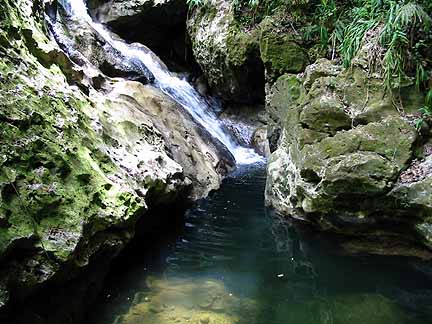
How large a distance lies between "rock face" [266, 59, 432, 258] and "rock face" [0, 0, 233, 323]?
75.1 inches

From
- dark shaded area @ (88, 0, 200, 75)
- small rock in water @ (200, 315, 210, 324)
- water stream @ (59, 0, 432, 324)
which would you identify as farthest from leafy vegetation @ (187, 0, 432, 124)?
dark shaded area @ (88, 0, 200, 75)

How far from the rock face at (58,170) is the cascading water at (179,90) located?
5329 millimetres

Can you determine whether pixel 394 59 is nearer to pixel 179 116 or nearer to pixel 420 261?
pixel 420 261

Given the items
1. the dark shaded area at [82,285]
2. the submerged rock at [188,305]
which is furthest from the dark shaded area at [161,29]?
the submerged rock at [188,305]

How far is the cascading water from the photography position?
1188 centimetres

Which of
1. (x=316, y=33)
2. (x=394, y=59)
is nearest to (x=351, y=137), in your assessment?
(x=394, y=59)

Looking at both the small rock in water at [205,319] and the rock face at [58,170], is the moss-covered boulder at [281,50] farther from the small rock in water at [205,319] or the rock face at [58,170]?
the small rock in water at [205,319]

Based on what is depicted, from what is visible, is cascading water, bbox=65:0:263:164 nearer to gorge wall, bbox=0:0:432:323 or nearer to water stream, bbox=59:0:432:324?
gorge wall, bbox=0:0:432:323

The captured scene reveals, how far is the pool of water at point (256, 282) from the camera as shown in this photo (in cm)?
410

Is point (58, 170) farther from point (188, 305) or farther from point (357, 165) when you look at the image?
point (357, 165)

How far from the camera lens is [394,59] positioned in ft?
18.7

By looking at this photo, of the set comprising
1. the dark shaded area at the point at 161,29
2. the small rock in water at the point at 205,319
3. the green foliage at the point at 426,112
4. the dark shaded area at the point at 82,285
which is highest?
the dark shaded area at the point at 161,29

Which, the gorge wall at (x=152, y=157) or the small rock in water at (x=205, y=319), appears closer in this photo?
the gorge wall at (x=152, y=157)

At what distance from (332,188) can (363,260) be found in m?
0.99
